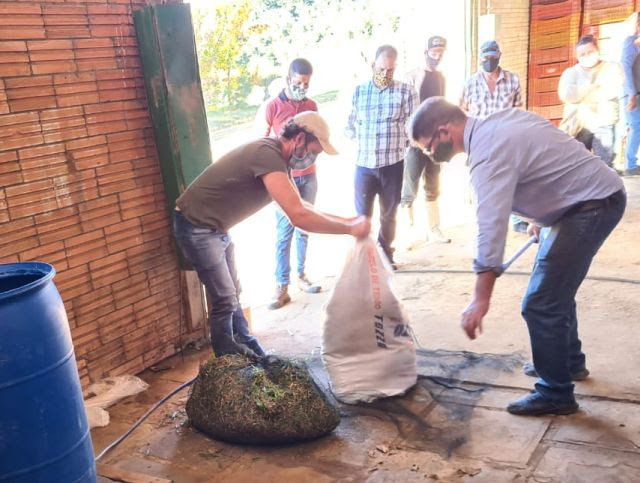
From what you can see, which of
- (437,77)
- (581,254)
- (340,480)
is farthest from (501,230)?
(437,77)

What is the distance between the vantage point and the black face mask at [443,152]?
9.03 ft

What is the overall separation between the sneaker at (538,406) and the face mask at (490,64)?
12.3ft

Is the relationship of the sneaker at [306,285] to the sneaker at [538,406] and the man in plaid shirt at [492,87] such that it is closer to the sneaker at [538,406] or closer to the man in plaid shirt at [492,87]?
the man in plaid shirt at [492,87]

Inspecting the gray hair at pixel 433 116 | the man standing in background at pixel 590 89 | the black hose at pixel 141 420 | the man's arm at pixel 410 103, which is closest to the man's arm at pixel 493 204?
the gray hair at pixel 433 116

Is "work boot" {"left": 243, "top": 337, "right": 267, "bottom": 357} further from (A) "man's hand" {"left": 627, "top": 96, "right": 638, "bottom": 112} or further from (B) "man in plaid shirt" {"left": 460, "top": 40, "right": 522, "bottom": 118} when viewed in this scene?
(A) "man's hand" {"left": 627, "top": 96, "right": 638, "bottom": 112}

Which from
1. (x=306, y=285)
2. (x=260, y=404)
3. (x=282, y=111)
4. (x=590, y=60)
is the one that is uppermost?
(x=590, y=60)

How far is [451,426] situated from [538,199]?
1191 millimetres

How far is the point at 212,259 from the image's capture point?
3.40 m

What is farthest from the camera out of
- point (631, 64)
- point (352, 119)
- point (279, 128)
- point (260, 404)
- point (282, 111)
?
point (631, 64)

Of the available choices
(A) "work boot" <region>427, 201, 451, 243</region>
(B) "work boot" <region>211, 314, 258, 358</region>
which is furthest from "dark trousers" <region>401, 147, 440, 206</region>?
(B) "work boot" <region>211, 314, 258, 358</region>

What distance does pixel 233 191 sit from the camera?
3291mm

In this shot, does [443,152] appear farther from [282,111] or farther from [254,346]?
[282,111]

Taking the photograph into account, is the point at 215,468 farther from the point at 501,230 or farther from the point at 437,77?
the point at 437,77

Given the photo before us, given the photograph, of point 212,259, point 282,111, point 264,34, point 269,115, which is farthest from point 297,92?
point 264,34
